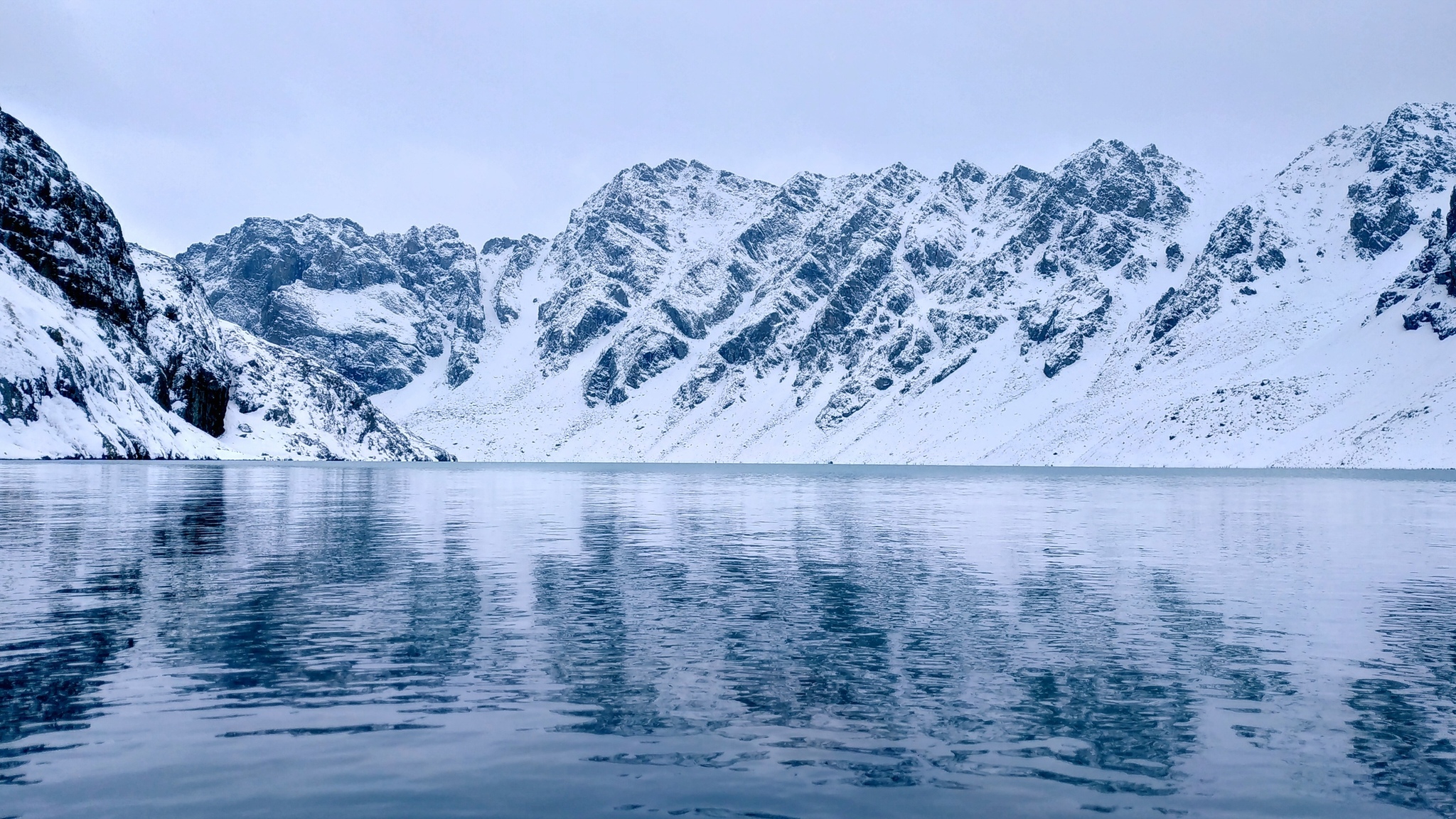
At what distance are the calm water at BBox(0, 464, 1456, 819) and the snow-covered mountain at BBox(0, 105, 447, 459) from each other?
371ft

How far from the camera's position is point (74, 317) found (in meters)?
155

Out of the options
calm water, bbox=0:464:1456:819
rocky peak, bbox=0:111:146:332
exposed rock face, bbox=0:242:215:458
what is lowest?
calm water, bbox=0:464:1456:819

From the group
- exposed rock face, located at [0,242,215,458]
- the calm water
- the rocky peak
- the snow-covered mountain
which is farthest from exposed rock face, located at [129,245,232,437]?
the calm water

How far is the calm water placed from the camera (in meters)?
11.3

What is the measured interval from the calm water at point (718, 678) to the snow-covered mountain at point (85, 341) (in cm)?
11313

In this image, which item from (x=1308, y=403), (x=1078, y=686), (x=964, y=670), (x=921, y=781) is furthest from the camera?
(x=1308, y=403)

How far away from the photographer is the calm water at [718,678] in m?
11.3

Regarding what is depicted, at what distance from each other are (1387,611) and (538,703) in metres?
20.8

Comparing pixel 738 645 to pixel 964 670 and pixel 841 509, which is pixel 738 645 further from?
pixel 841 509

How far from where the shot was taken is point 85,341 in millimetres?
146000

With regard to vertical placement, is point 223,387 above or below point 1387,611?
above

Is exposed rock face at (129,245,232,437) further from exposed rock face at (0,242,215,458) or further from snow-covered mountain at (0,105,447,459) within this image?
exposed rock face at (0,242,215,458)

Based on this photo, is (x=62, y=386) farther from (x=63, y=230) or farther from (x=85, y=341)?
(x=63, y=230)

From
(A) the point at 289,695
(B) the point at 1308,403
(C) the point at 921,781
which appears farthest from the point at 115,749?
(B) the point at 1308,403
